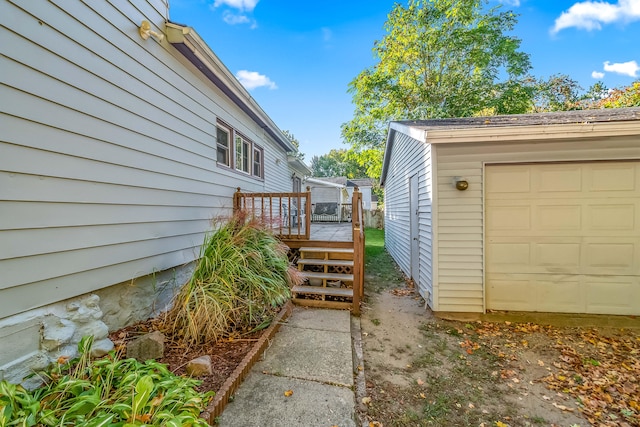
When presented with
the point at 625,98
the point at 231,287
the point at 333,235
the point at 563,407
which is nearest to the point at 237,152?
the point at 333,235

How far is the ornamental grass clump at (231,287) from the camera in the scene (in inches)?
112

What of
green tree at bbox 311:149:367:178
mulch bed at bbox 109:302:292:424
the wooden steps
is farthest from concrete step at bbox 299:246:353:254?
green tree at bbox 311:149:367:178

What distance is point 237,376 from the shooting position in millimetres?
2279

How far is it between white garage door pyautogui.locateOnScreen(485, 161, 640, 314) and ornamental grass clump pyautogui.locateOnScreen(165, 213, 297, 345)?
11.0 feet

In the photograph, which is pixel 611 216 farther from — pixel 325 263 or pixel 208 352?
pixel 208 352

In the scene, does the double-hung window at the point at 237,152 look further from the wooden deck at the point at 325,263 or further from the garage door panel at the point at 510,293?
the garage door panel at the point at 510,293

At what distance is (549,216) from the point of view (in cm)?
406

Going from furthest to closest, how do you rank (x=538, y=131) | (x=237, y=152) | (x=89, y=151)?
(x=237, y=152) → (x=538, y=131) → (x=89, y=151)

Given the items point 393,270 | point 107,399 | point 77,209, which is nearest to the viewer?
point 107,399

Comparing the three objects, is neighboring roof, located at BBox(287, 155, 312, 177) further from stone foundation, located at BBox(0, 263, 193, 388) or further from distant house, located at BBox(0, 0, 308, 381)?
stone foundation, located at BBox(0, 263, 193, 388)

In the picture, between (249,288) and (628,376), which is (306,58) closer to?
(249,288)

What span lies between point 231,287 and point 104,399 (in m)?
1.49

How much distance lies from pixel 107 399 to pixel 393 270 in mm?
6794

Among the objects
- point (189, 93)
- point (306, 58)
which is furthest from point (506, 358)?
point (306, 58)
